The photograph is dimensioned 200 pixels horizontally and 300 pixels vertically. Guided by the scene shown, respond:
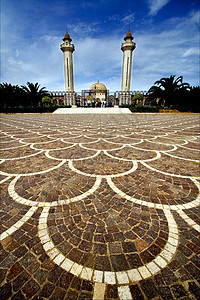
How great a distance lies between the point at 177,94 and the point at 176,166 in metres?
32.3

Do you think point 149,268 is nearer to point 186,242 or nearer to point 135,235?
point 135,235

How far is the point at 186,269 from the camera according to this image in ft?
→ 5.37

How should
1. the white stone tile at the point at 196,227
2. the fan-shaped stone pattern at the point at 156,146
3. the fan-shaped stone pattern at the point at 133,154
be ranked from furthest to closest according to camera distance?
1. the fan-shaped stone pattern at the point at 156,146
2. the fan-shaped stone pattern at the point at 133,154
3. the white stone tile at the point at 196,227

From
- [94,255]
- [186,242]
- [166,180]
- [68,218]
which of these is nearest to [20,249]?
[68,218]

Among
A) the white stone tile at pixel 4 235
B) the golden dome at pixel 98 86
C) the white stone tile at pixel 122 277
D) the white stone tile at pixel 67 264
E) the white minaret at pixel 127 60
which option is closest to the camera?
the white stone tile at pixel 122 277

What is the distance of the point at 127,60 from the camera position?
38344mm

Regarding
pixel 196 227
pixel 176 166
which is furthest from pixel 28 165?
pixel 176 166

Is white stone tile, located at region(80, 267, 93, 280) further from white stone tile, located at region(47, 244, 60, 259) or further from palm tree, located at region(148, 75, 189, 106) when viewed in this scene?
palm tree, located at region(148, 75, 189, 106)

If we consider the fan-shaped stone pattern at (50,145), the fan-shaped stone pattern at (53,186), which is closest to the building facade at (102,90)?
the fan-shaped stone pattern at (50,145)

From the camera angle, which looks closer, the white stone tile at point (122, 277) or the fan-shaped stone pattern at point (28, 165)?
the white stone tile at point (122, 277)

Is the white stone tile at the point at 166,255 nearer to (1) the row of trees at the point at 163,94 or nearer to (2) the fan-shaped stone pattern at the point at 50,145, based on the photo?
(2) the fan-shaped stone pattern at the point at 50,145

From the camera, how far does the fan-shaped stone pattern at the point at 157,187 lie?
2.84m

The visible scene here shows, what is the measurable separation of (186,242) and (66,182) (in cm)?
249

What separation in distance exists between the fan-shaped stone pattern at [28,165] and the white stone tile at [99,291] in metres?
3.06
